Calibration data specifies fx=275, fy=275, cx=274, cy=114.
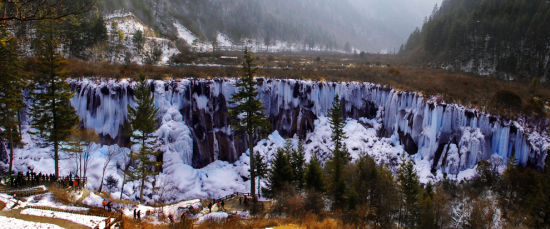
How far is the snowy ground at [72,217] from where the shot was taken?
33.2 ft

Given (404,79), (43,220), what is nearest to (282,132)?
(404,79)

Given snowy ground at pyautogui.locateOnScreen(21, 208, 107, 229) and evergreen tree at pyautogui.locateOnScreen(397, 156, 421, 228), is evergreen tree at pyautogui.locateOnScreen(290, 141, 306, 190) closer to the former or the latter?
evergreen tree at pyautogui.locateOnScreen(397, 156, 421, 228)

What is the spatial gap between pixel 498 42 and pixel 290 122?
46.7 meters

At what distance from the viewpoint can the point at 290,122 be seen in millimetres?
32406

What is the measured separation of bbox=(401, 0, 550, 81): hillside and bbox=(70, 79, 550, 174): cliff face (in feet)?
85.6

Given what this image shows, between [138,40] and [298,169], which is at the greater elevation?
[138,40]

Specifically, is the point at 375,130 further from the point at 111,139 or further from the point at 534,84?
the point at 111,139

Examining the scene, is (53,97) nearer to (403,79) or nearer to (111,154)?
(111,154)

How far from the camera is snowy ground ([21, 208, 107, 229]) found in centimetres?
1013

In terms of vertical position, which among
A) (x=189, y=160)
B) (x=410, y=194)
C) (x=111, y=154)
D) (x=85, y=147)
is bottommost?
(x=410, y=194)

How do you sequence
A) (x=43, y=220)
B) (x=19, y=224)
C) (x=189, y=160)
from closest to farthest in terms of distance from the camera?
(x=19, y=224)
(x=43, y=220)
(x=189, y=160)

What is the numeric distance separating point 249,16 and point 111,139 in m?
136

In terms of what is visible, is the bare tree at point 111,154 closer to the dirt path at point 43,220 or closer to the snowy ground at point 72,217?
the snowy ground at point 72,217

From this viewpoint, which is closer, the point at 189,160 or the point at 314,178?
the point at 314,178
